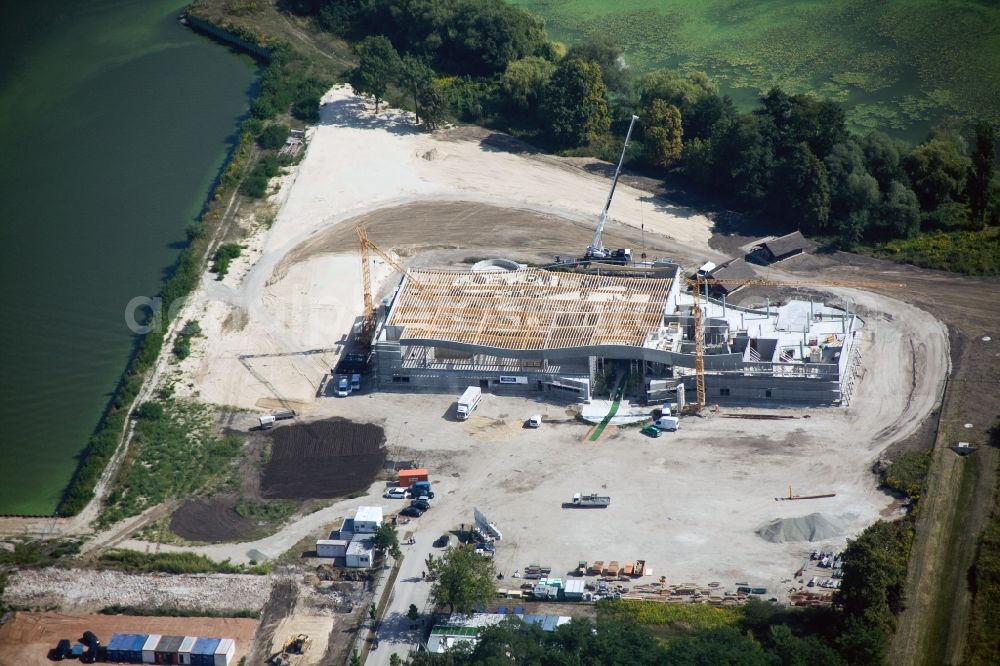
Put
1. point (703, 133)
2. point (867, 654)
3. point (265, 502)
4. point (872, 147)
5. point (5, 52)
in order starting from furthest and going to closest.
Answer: point (5, 52) < point (703, 133) < point (872, 147) < point (265, 502) < point (867, 654)

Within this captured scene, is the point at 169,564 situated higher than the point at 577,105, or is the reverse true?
the point at 577,105

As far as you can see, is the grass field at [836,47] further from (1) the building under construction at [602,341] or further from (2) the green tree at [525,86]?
(1) the building under construction at [602,341]

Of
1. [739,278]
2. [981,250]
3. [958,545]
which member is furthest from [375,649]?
[981,250]

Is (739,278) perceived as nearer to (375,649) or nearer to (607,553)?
(607,553)

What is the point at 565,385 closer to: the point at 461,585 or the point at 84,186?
the point at 461,585

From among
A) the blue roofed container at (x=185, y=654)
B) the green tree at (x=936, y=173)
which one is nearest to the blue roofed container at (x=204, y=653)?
the blue roofed container at (x=185, y=654)

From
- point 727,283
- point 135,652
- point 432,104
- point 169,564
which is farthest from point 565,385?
point 432,104
